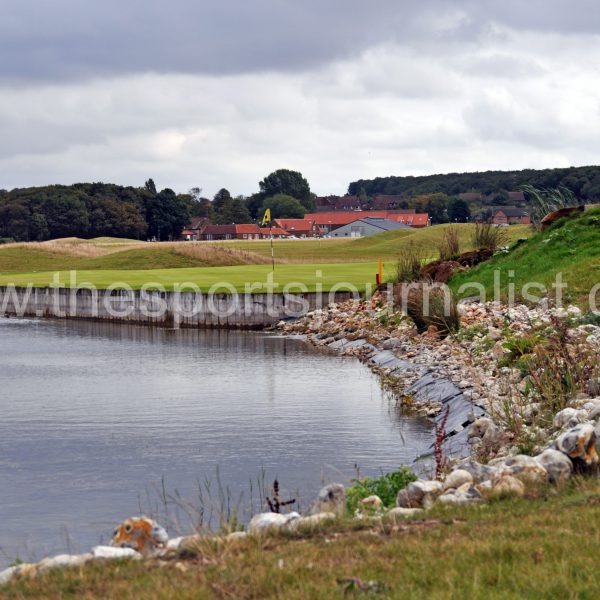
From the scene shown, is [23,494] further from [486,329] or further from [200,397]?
[486,329]

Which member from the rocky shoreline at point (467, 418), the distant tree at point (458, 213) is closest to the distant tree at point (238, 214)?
the distant tree at point (458, 213)

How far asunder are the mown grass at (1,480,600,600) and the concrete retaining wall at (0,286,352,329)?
3085cm

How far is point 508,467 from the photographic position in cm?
910

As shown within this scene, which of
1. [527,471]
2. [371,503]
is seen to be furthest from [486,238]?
[527,471]

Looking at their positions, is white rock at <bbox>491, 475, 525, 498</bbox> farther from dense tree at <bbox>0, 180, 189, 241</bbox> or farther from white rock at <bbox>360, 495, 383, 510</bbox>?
dense tree at <bbox>0, 180, 189, 241</bbox>

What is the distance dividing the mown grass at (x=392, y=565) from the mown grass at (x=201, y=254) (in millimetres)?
47436

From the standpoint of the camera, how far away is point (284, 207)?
618 feet

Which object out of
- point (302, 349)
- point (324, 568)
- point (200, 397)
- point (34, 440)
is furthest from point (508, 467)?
point (302, 349)

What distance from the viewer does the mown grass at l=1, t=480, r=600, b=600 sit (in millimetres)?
6211

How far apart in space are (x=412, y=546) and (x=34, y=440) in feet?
36.1

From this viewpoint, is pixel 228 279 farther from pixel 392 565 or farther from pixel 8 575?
pixel 392 565

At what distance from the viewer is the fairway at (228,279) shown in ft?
A: 141

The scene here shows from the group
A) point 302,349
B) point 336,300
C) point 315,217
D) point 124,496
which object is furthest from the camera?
point 315,217

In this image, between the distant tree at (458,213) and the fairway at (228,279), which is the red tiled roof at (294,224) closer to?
the distant tree at (458,213)
